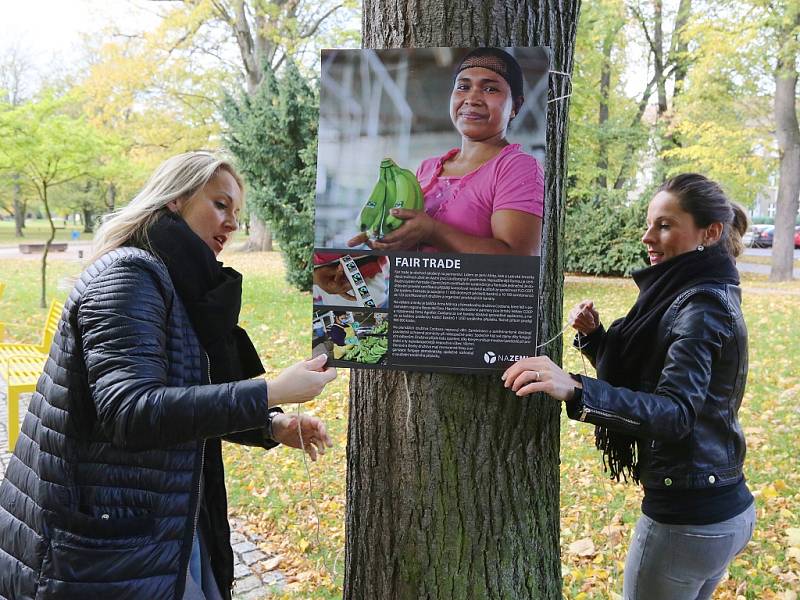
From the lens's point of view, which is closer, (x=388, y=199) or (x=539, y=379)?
(x=539, y=379)

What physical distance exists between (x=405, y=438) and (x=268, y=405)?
1.98 ft

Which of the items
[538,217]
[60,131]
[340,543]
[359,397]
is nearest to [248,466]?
[340,543]

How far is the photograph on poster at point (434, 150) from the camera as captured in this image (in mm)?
1806

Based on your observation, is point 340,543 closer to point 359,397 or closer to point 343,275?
point 359,397

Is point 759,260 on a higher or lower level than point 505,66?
lower

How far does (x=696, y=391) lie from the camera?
1.85 metres

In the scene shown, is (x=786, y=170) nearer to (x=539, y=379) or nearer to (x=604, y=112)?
(x=604, y=112)

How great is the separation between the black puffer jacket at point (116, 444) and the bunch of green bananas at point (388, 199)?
55 centimetres

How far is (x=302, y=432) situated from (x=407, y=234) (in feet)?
2.48

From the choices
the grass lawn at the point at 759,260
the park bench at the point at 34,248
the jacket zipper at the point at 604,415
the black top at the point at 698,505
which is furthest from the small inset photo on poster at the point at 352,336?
the park bench at the point at 34,248

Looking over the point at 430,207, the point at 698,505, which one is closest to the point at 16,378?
the point at 430,207

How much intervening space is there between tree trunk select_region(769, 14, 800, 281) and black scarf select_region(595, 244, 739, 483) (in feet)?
53.3

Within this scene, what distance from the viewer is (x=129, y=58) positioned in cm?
2312

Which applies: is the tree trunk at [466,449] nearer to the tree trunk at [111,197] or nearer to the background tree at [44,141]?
the background tree at [44,141]
